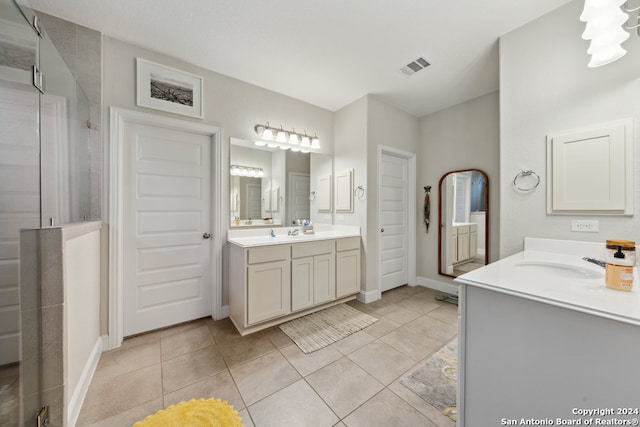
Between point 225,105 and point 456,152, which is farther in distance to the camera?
point 456,152

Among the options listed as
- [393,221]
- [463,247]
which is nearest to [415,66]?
[393,221]

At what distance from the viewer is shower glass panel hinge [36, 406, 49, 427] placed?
1.12 metres

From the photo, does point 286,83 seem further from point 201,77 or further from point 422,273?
point 422,273

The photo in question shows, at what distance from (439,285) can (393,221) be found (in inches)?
46.5

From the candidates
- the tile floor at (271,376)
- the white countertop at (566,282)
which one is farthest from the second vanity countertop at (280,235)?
the white countertop at (566,282)

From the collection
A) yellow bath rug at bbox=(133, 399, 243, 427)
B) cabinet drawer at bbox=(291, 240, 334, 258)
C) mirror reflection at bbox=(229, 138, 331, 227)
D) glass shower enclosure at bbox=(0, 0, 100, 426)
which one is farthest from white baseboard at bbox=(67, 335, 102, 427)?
cabinet drawer at bbox=(291, 240, 334, 258)

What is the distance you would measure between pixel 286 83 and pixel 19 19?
199 cm

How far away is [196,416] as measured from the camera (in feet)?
4.23

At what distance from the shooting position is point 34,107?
141 cm

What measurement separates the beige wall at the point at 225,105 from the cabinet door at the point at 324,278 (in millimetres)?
1028

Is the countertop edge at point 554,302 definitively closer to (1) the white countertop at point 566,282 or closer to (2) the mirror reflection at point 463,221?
(1) the white countertop at point 566,282

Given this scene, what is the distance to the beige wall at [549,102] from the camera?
144cm

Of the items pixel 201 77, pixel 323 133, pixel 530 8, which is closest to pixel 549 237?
pixel 530 8

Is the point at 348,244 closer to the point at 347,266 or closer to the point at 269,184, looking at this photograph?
the point at 347,266
